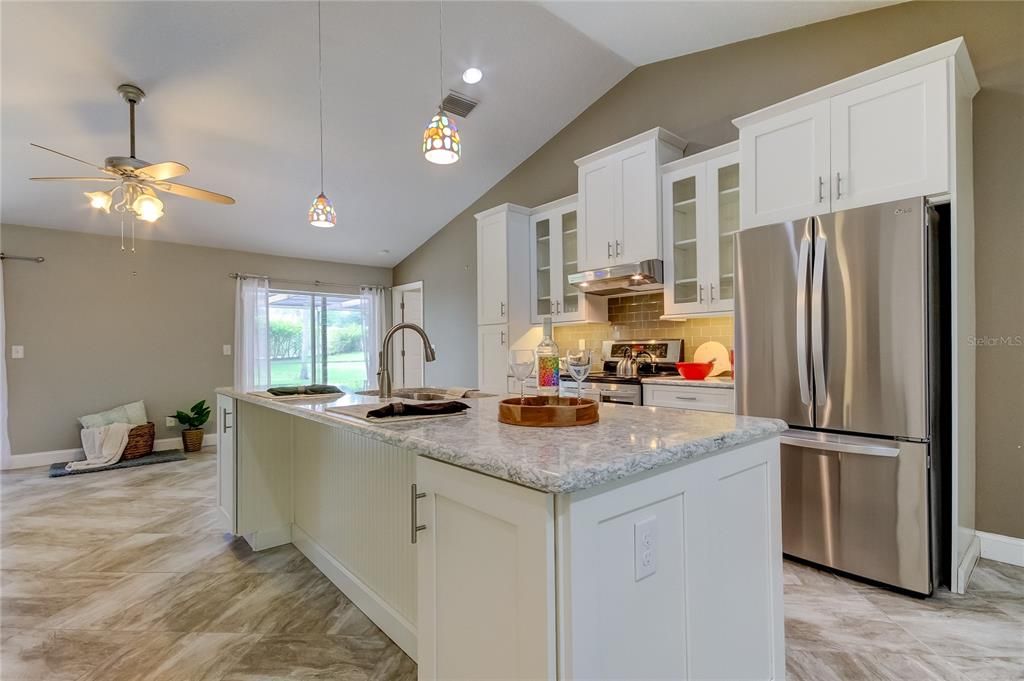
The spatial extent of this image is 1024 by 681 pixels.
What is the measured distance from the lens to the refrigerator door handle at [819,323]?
229 centimetres

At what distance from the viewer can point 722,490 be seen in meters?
1.22

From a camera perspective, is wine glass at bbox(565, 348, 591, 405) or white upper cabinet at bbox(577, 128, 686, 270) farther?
white upper cabinet at bbox(577, 128, 686, 270)

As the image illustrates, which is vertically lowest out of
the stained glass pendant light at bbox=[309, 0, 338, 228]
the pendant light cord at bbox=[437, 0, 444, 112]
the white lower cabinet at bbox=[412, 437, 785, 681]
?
the white lower cabinet at bbox=[412, 437, 785, 681]

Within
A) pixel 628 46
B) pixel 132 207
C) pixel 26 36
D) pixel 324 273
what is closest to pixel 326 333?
pixel 324 273

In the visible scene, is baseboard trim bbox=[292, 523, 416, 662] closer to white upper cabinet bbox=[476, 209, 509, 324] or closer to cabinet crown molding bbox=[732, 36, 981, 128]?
white upper cabinet bbox=[476, 209, 509, 324]

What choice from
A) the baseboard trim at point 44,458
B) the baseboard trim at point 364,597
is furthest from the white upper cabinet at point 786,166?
the baseboard trim at point 44,458

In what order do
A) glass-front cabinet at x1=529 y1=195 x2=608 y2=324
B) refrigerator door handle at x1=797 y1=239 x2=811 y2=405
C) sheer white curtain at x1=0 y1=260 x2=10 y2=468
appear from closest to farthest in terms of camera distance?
1. refrigerator door handle at x1=797 y1=239 x2=811 y2=405
2. glass-front cabinet at x1=529 y1=195 x2=608 y2=324
3. sheer white curtain at x1=0 y1=260 x2=10 y2=468

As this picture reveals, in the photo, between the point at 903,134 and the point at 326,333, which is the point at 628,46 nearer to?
the point at 903,134

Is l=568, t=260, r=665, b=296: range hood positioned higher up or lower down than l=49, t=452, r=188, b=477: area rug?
higher up

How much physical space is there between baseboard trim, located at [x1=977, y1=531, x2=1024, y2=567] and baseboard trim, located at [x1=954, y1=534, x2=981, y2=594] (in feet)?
0.12

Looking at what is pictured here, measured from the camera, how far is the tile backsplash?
3.47 m

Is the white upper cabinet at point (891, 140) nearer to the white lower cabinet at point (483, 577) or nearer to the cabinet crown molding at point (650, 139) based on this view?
the cabinet crown molding at point (650, 139)

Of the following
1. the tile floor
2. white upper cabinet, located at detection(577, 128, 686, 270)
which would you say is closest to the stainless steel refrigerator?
the tile floor

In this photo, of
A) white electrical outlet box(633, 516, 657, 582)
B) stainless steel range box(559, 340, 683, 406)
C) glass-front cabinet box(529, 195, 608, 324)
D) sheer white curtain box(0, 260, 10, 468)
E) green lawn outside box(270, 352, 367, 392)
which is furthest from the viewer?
green lawn outside box(270, 352, 367, 392)
